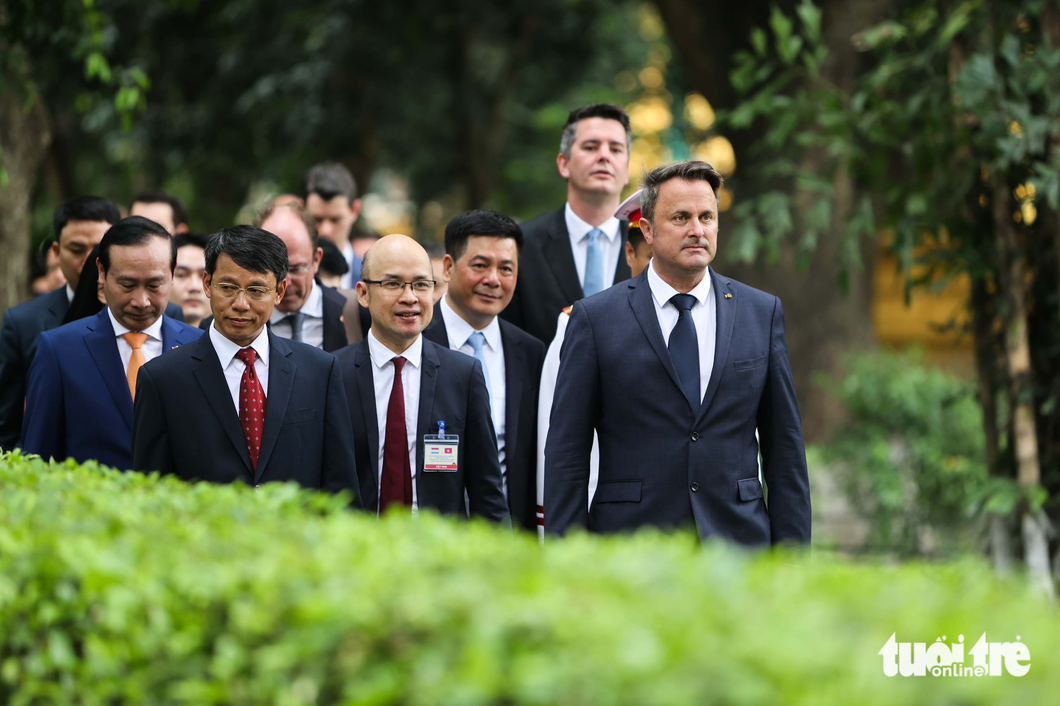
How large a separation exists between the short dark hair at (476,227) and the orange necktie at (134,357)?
148 cm

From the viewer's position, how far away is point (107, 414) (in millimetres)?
4547

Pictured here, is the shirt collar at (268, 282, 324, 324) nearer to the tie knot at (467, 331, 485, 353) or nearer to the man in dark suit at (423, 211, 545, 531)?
the man in dark suit at (423, 211, 545, 531)

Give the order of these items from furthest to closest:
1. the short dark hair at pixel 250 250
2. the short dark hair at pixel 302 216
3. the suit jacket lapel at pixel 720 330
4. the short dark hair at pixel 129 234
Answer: the short dark hair at pixel 302 216 → the short dark hair at pixel 129 234 → the short dark hair at pixel 250 250 → the suit jacket lapel at pixel 720 330

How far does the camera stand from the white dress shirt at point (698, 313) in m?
4.13

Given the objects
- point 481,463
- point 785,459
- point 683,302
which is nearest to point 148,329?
point 481,463

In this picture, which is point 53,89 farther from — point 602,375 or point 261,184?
point 602,375

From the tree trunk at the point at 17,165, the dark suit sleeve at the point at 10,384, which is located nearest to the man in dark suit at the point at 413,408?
the dark suit sleeve at the point at 10,384

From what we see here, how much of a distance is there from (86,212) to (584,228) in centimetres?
260

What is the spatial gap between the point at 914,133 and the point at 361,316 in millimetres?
4284

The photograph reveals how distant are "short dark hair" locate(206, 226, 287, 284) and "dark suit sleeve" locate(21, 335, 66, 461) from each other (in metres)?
0.80

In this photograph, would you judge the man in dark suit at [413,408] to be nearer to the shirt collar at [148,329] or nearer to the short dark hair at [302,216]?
the shirt collar at [148,329]

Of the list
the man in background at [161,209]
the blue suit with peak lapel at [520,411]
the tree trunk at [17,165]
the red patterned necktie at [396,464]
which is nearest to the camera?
the red patterned necktie at [396,464]

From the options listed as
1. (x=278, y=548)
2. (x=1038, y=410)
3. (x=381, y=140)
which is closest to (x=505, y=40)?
(x=381, y=140)

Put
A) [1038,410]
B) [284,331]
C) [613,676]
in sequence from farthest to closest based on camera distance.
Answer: [1038,410]
[284,331]
[613,676]
